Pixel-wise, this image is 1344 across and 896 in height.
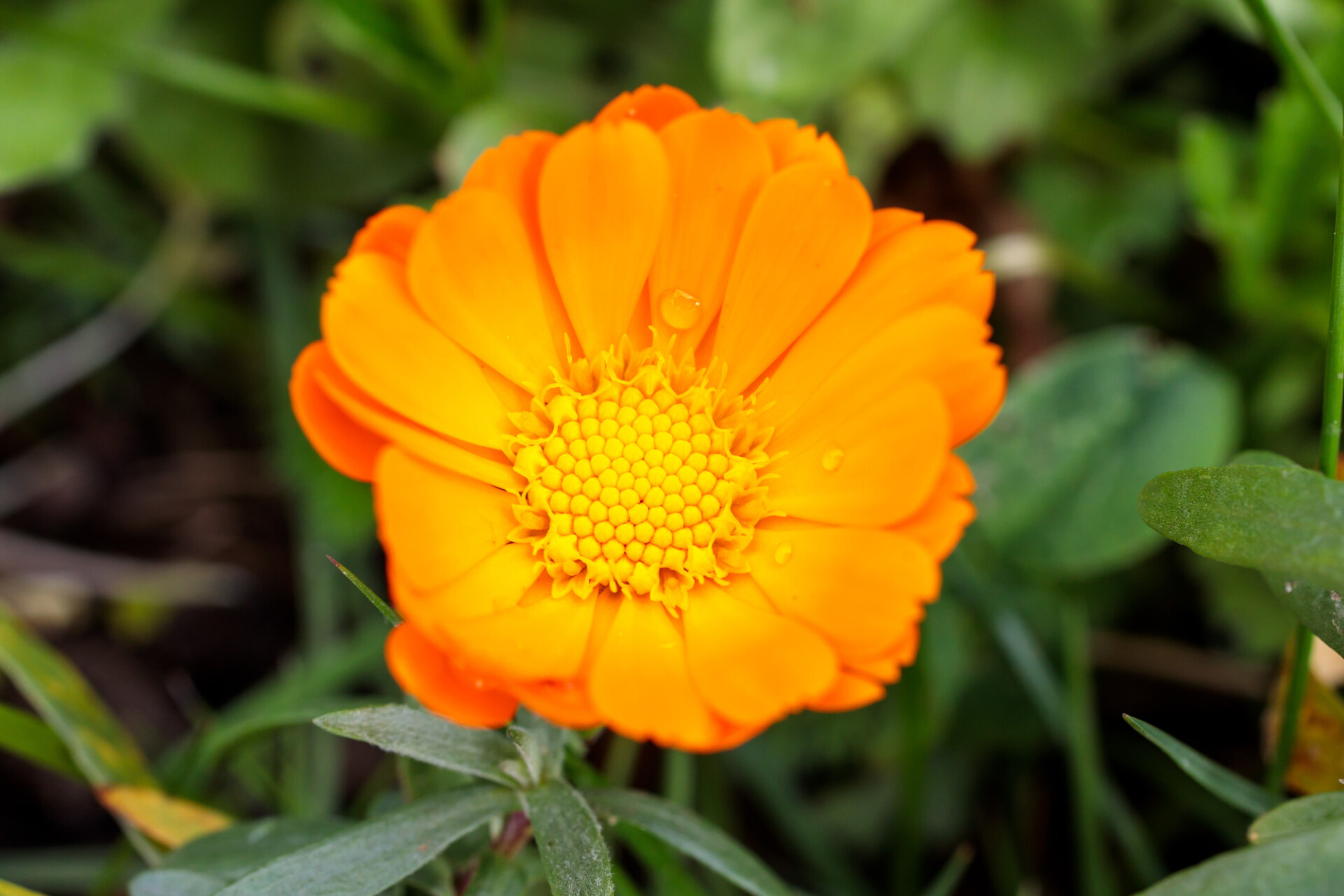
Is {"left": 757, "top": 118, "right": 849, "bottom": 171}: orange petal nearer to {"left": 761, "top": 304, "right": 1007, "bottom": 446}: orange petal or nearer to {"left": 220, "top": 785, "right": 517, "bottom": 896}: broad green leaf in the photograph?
{"left": 761, "top": 304, "right": 1007, "bottom": 446}: orange petal

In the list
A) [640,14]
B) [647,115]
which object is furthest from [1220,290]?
[647,115]

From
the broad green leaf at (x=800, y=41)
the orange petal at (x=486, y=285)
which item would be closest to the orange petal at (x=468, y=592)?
the orange petal at (x=486, y=285)

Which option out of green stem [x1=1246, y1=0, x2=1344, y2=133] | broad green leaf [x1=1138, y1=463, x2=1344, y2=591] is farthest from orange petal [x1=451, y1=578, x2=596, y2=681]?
green stem [x1=1246, y1=0, x2=1344, y2=133]

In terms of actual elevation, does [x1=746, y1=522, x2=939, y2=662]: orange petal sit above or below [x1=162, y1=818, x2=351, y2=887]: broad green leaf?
above

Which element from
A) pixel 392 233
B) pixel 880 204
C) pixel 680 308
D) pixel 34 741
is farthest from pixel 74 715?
pixel 880 204

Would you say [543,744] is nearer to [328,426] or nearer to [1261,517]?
[328,426]

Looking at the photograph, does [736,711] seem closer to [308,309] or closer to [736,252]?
[736,252]

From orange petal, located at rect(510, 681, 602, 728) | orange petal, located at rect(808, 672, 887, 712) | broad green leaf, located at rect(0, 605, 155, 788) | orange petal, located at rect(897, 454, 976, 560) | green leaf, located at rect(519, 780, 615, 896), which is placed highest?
orange petal, located at rect(897, 454, 976, 560)
